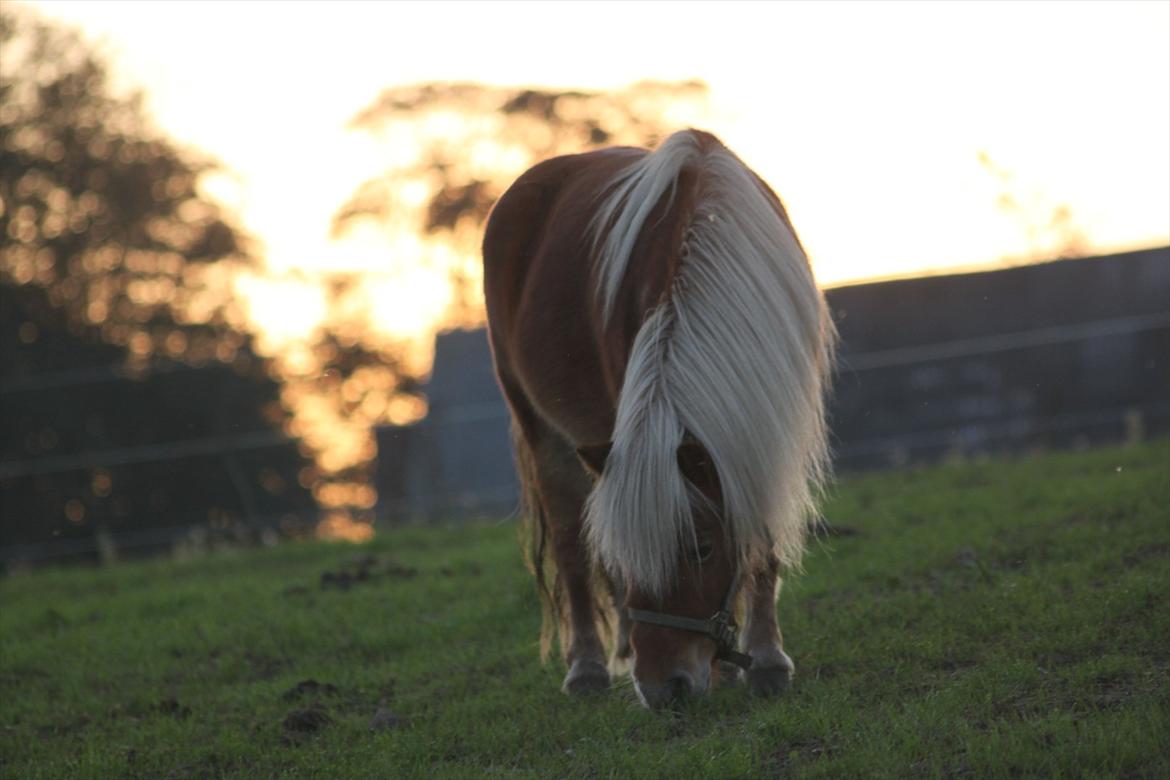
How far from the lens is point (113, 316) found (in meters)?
17.2

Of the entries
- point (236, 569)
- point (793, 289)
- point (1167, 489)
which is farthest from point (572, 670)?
point (236, 569)

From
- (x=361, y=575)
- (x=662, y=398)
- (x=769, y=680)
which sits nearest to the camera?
(x=662, y=398)

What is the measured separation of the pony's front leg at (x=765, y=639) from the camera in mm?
3840

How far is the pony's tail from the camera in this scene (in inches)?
185

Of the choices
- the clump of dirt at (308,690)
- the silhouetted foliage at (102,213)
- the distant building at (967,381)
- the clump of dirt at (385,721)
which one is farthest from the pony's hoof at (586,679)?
the silhouetted foliage at (102,213)

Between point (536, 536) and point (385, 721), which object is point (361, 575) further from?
point (385, 721)

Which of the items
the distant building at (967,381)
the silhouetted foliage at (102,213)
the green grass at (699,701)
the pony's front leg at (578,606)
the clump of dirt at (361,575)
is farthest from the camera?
the silhouetted foliage at (102,213)

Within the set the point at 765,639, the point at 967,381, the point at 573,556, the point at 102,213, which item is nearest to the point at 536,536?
the point at 573,556

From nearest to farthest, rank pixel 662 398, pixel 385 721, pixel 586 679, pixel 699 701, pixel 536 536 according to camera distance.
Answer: pixel 662 398
pixel 699 701
pixel 385 721
pixel 586 679
pixel 536 536

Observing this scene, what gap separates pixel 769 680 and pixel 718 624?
0.50 meters

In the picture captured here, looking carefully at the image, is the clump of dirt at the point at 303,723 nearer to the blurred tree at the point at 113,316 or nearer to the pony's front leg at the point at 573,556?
the pony's front leg at the point at 573,556

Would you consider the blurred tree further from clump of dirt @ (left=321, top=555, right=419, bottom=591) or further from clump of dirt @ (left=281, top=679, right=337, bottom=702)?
clump of dirt @ (left=281, top=679, right=337, bottom=702)

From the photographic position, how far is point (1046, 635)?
3857mm

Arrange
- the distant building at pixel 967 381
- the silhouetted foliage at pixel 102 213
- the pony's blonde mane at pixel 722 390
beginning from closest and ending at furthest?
1. the pony's blonde mane at pixel 722 390
2. the distant building at pixel 967 381
3. the silhouetted foliage at pixel 102 213
